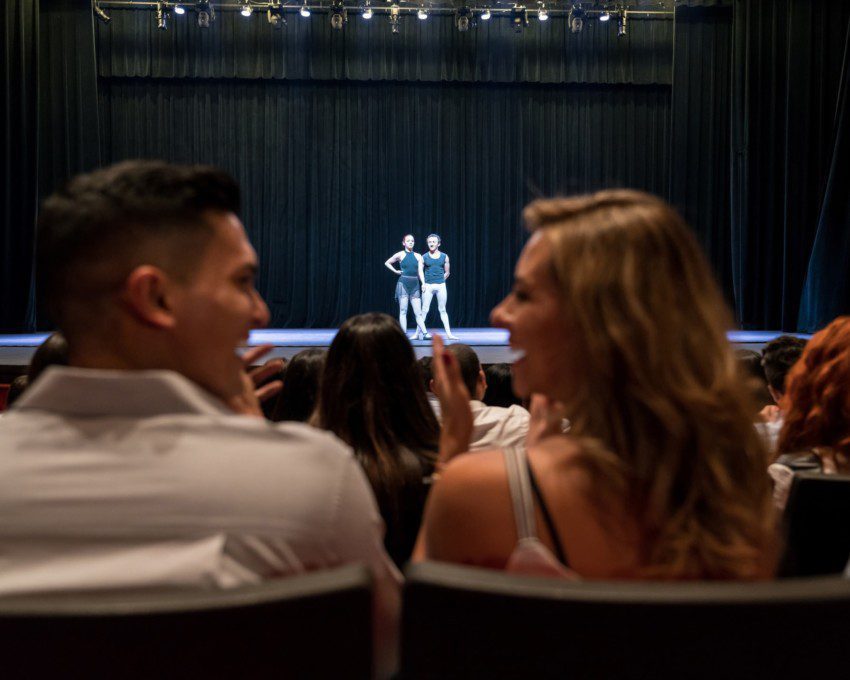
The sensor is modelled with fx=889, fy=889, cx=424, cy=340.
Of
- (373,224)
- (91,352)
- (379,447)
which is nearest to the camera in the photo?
(91,352)

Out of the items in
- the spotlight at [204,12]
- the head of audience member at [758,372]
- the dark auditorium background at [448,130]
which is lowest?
the head of audience member at [758,372]

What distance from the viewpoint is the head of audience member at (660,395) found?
85 cm

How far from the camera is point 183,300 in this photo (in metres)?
0.91

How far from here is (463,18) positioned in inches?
409

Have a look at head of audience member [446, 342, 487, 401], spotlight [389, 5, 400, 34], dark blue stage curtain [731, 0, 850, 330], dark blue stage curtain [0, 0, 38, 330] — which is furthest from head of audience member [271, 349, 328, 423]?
dark blue stage curtain [731, 0, 850, 330]

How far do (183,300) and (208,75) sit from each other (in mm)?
11341

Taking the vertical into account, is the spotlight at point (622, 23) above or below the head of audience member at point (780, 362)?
above

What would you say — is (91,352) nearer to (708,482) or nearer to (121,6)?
(708,482)

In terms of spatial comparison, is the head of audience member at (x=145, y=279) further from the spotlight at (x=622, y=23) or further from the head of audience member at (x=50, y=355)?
the spotlight at (x=622, y=23)

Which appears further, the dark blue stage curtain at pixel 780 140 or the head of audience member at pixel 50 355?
the dark blue stage curtain at pixel 780 140

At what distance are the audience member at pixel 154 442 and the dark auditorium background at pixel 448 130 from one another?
9904 mm

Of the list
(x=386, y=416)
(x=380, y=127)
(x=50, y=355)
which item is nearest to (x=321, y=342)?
(x=380, y=127)

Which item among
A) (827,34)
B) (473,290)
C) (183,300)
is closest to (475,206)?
(473,290)

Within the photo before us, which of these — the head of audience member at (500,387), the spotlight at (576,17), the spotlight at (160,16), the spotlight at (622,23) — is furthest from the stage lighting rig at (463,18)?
the head of audience member at (500,387)
